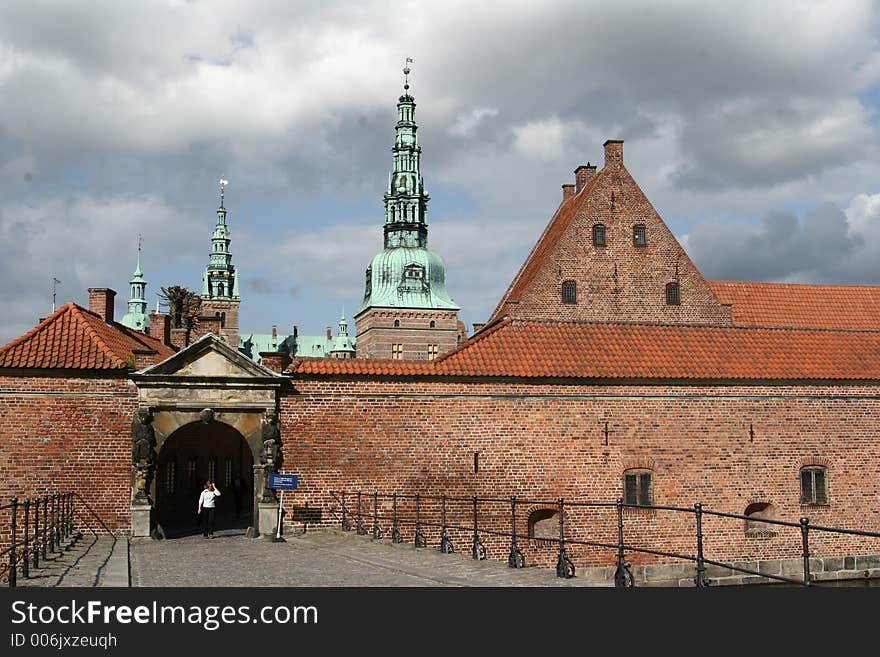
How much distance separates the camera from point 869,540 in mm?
22875

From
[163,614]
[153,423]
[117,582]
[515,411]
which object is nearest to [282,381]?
[153,423]

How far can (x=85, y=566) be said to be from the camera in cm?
1359

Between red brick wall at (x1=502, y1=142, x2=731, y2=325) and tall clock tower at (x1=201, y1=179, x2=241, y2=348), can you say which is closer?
red brick wall at (x1=502, y1=142, x2=731, y2=325)

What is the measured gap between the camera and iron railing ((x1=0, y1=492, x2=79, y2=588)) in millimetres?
12391

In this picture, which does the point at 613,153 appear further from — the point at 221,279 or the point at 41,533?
the point at 221,279

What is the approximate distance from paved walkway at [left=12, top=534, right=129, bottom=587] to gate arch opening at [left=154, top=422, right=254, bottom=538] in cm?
275

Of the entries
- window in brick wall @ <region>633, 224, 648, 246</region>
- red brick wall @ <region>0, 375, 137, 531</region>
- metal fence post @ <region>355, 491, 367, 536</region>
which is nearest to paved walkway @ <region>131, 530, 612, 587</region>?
metal fence post @ <region>355, 491, 367, 536</region>

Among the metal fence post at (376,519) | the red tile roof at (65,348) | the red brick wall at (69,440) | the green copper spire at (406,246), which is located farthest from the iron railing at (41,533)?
the green copper spire at (406,246)

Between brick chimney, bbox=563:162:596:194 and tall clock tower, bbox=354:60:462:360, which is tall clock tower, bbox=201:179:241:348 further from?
A: brick chimney, bbox=563:162:596:194

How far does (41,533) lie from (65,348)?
237 inches

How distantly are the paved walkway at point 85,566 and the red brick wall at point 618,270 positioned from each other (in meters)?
12.6

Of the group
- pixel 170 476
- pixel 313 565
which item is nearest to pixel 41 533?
pixel 313 565

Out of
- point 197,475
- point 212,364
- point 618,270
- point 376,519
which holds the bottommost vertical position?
point 376,519

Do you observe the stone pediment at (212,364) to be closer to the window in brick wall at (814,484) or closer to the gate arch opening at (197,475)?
the gate arch opening at (197,475)
